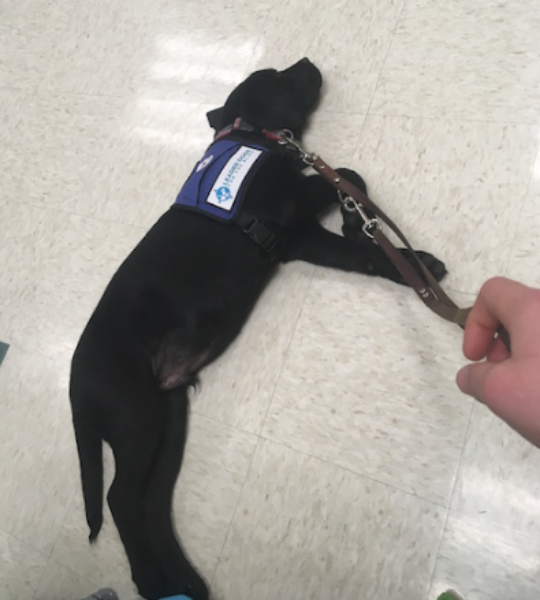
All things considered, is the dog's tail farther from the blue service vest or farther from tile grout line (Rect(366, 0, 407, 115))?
tile grout line (Rect(366, 0, 407, 115))

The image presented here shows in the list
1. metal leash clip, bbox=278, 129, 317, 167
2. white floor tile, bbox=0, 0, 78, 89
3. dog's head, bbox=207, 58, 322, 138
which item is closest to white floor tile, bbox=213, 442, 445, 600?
metal leash clip, bbox=278, 129, 317, 167

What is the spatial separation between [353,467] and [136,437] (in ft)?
1.75

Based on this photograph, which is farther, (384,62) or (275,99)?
(384,62)

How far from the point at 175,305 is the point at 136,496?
49cm

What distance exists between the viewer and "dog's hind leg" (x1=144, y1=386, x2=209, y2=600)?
1283 millimetres

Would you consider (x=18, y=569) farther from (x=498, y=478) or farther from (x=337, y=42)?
(x=337, y=42)

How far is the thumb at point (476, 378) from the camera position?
0.56 m

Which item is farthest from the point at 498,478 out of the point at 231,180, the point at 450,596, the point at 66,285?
the point at 66,285

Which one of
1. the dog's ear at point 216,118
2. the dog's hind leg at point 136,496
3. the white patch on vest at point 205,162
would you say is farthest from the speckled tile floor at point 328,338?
the white patch on vest at point 205,162

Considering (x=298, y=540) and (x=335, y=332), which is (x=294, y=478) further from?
(x=335, y=332)

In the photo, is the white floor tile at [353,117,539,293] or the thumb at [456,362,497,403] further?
the white floor tile at [353,117,539,293]

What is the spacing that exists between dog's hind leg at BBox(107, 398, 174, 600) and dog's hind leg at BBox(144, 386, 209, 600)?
30 millimetres

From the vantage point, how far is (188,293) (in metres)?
1.27

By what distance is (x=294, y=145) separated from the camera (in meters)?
1.37
